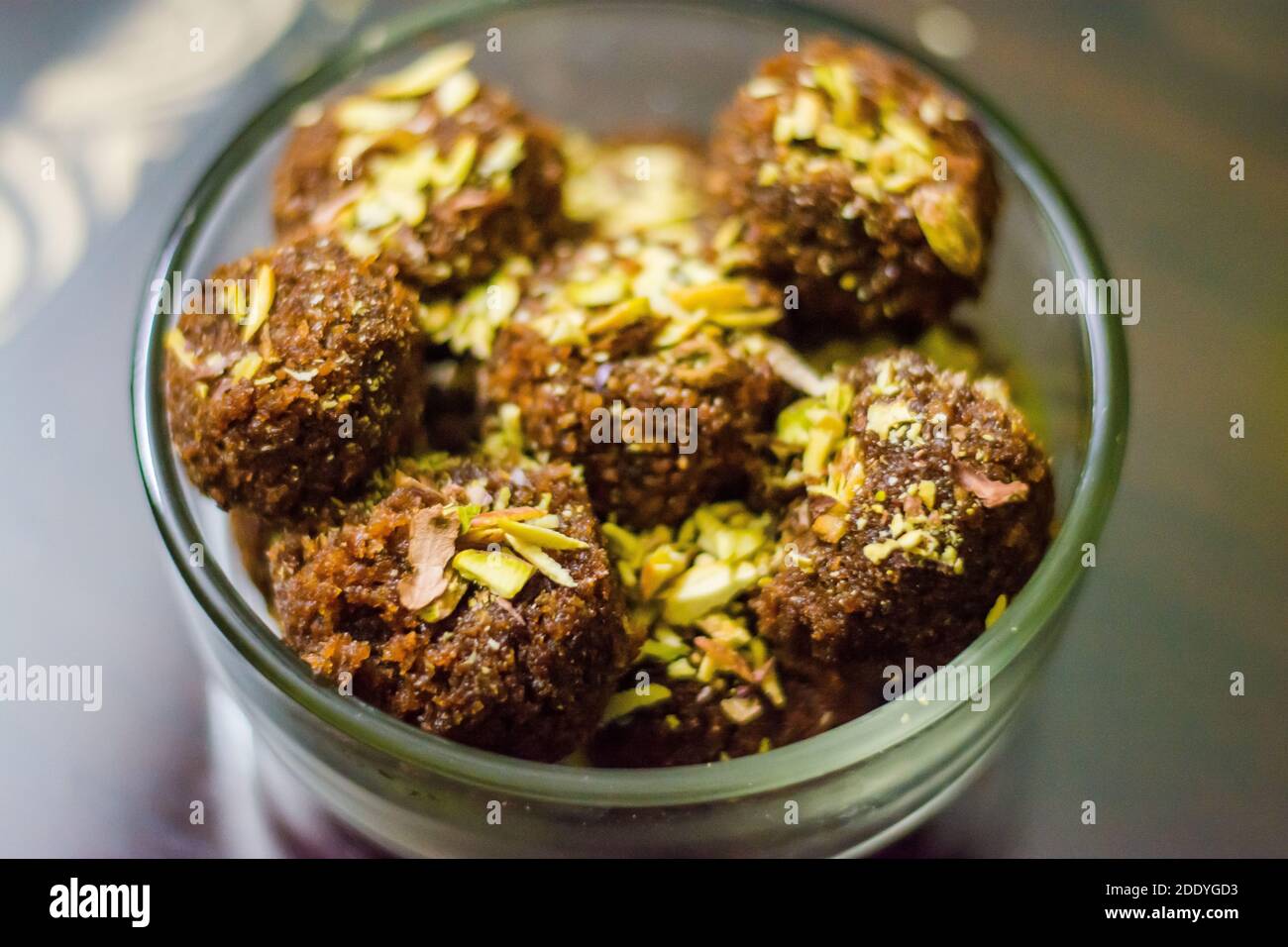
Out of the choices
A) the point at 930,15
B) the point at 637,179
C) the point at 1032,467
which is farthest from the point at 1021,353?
the point at 930,15

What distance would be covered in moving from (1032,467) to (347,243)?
1.42 ft

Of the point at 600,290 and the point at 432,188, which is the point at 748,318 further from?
the point at 432,188

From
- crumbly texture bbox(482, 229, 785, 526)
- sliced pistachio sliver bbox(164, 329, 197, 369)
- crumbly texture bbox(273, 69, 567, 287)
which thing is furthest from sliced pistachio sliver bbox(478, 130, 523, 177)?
sliced pistachio sliver bbox(164, 329, 197, 369)

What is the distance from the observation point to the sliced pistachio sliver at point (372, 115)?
0.81 meters

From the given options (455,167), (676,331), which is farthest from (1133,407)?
(455,167)

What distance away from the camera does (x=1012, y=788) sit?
0.88 metres

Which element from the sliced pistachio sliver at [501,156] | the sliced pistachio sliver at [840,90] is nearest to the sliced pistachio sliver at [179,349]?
the sliced pistachio sliver at [501,156]

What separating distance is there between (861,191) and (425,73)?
1.06ft

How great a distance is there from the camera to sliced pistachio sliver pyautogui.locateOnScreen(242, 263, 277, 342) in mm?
700

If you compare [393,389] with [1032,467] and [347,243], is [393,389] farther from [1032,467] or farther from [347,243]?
[1032,467]

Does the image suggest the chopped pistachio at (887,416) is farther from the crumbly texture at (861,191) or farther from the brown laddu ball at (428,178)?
the brown laddu ball at (428,178)

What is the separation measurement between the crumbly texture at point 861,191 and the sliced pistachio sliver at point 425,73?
0.21 metres

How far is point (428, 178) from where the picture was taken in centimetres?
79
